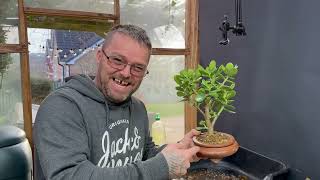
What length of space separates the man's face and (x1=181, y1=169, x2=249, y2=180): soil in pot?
0.68 m

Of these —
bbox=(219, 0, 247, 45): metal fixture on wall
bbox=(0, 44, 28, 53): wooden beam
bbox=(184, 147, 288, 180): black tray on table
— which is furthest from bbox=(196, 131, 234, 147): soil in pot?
bbox=(0, 44, 28, 53): wooden beam

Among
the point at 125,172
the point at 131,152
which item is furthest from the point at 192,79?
the point at 125,172

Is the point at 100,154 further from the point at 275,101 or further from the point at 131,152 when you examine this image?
→ the point at 275,101

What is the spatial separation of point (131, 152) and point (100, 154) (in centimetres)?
16

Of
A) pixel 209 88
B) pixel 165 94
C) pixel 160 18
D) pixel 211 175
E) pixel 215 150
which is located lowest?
pixel 211 175

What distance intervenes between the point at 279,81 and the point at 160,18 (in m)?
0.83

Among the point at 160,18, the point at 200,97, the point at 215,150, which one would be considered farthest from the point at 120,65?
the point at 160,18

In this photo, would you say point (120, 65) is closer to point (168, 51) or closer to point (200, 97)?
point (200, 97)

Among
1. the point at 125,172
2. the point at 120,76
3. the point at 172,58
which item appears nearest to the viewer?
the point at 125,172

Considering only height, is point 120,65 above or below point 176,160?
above

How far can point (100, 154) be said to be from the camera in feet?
3.36

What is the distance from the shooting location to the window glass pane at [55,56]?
1564mm

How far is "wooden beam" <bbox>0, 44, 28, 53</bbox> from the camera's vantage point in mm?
1449

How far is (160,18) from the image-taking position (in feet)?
6.26
